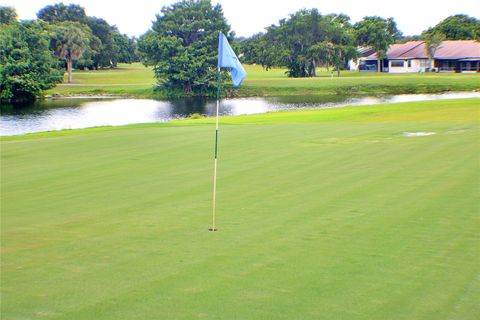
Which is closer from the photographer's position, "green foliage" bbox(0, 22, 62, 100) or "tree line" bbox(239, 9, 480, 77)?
"green foliage" bbox(0, 22, 62, 100)

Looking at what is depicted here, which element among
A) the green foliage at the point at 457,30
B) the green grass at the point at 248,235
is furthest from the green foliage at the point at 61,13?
the green grass at the point at 248,235

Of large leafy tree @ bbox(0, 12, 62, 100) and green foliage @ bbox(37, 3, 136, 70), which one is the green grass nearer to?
large leafy tree @ bbox(0, 12, 62, 100)

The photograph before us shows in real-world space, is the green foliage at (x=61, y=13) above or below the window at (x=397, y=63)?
above

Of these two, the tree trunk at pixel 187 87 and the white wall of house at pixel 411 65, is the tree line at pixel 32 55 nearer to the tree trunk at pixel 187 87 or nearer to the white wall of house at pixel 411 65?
the tree trunk at pixel 187 87

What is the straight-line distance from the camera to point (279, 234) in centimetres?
982

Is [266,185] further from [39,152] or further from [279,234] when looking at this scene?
[39,152]

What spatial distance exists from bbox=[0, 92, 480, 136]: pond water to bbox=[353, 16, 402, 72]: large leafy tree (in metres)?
37.8

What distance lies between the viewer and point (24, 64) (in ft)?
243

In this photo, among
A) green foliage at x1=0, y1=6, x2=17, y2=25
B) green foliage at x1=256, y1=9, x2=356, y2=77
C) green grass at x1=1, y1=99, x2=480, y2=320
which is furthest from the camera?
green foliage at x1=0, y1=6, x2=17, y2=25

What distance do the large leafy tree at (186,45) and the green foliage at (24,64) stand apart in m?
12.9

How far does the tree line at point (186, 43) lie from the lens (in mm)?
77375

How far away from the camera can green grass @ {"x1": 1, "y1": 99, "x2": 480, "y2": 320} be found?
7.04m

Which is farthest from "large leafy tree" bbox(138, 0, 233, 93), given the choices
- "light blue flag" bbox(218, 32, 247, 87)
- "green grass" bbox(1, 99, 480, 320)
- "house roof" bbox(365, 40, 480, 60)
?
"light blue flag" bbox(218, 32, 247, 87)

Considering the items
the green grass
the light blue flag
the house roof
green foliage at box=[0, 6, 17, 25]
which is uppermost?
green foliage at box=[0, 6, 17, 25]
